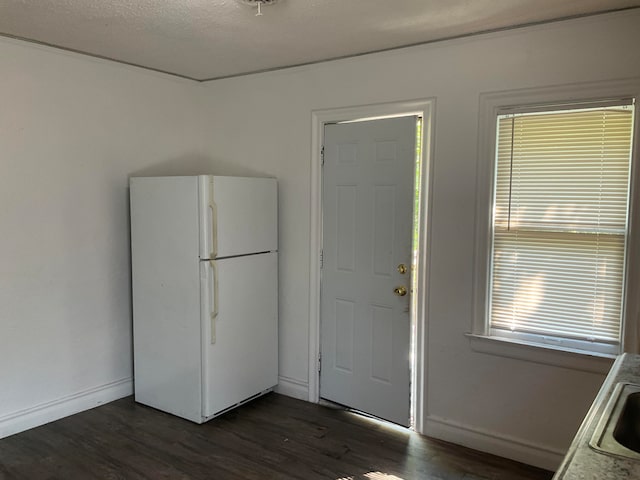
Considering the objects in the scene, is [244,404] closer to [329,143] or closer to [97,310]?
[97,310]

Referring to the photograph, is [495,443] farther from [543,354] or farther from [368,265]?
[368,265]

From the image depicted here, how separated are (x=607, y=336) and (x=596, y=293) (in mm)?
228

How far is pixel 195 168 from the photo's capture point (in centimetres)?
409

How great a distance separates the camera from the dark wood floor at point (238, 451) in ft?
8.89

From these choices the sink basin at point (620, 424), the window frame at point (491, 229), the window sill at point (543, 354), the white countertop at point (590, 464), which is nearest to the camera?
the white countertop at point (590, 464)

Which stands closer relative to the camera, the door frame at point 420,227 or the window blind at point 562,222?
the window blind at point 562,222

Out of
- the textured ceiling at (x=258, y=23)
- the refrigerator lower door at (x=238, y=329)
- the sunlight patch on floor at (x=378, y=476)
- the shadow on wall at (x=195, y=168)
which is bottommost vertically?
the sunlight patch on floor at (x=378, y=476)

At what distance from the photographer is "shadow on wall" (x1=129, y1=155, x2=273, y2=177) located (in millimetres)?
3784

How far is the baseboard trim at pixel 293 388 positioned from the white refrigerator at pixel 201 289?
19 cm

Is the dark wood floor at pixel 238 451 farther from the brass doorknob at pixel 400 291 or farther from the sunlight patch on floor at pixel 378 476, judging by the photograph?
the brass doorknob at pixel 400 291

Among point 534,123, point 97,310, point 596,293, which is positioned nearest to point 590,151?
point 534,123

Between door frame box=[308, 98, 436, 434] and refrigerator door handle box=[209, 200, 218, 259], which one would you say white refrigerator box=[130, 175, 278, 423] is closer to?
refrigerator door handle box=[209, 200, 218, 259]

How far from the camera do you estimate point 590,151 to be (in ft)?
8.53

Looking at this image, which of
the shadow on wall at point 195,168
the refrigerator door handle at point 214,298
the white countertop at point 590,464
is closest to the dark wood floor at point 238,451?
the refrigerator door handle at point 214,298
